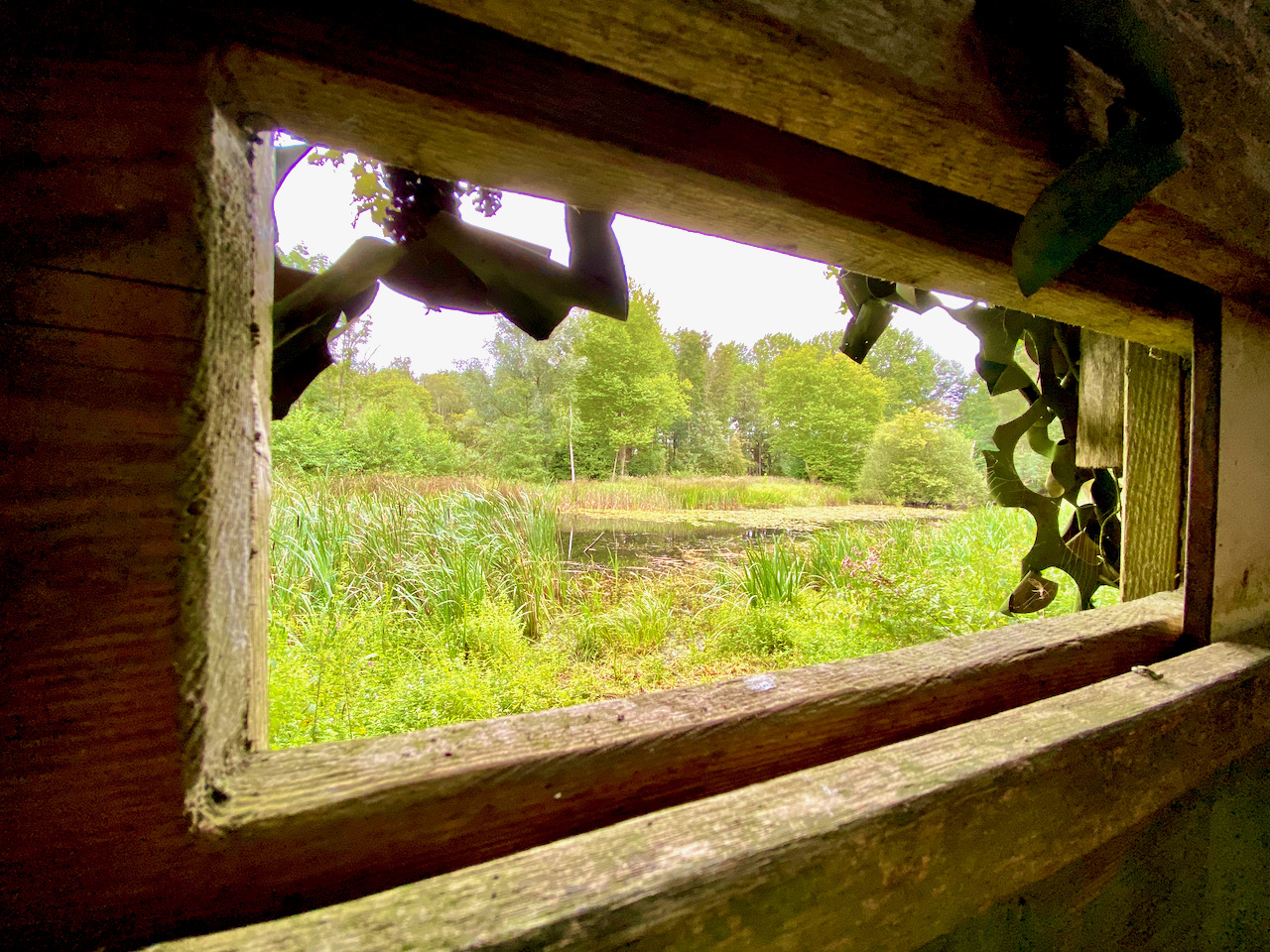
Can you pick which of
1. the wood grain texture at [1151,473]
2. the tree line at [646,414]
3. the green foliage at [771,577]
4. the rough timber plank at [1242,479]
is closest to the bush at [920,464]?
the tree line at [646,414]

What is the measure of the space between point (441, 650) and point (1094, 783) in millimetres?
2683

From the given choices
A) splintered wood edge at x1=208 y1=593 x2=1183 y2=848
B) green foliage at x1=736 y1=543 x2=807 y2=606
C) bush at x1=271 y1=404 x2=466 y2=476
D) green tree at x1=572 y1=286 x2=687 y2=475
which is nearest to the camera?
splintered wood edge at x1=208 y1=593 x2=1183 y2=848

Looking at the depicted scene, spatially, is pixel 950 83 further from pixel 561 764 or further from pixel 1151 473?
pixel 1151 473

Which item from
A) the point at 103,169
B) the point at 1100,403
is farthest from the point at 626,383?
the point at 103,169

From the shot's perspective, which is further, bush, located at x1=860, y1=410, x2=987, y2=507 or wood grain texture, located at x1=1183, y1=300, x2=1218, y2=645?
bush, located at x1=860, y1=410, x2=987, y2=507

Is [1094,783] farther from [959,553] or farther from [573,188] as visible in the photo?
[959,553]

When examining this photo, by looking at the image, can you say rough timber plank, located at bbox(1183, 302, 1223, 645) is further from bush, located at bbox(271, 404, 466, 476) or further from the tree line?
bush, located at bbox(271, 404, 466, 476)

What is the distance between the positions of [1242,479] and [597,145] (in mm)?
1160

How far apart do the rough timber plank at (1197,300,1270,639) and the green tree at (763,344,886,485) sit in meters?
7.96

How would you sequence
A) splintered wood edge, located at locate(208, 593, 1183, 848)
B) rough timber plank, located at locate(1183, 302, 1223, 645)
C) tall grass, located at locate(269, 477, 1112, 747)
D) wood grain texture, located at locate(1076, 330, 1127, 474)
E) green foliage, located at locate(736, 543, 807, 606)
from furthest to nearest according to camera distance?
green foliage, located at locate(736, 543, 807, 606), tall grass, located at locate(269, 477, 1112, 747), wood grain texture, located at locate(1076, 330, 1127, 474), rough timber plank, located at locate(1183, 302, 1223, 645), splintered wood edge, located at locate(208, 593, 1183, 848)

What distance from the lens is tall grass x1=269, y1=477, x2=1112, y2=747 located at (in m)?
2.22

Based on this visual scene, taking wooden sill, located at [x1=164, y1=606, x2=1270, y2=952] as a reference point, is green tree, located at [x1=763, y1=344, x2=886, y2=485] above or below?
above

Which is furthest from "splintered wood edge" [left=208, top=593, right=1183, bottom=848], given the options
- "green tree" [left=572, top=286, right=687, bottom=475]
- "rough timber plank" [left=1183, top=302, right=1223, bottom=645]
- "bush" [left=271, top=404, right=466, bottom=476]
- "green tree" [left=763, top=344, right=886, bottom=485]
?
"green tree" [left=763, top=344, right=886, bottom=485]

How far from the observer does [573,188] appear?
504 millimetres
